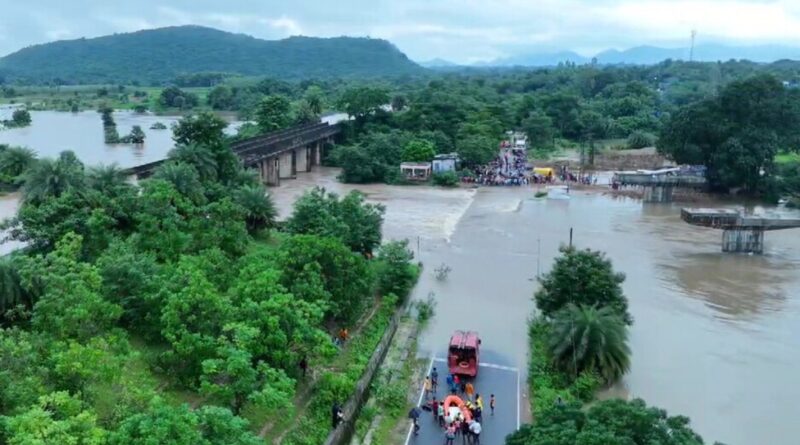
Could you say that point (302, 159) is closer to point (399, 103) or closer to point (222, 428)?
point (399, 103)

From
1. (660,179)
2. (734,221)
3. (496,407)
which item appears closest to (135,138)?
(660,179)

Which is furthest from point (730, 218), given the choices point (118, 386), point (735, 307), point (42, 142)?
point (42, 142)

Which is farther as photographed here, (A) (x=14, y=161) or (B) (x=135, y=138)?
(B) (x=135, y=138)

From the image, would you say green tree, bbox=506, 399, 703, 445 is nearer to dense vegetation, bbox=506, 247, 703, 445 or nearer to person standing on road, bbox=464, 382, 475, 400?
dense vegetation, bbox=506, 247, 703, 445

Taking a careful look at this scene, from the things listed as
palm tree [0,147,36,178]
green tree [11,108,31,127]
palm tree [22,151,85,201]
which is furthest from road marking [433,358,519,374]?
green tree [11,108,31,127]

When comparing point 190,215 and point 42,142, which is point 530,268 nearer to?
point 190,215

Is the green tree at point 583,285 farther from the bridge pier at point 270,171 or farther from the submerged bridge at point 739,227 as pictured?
the bridge pier at point 270,171
